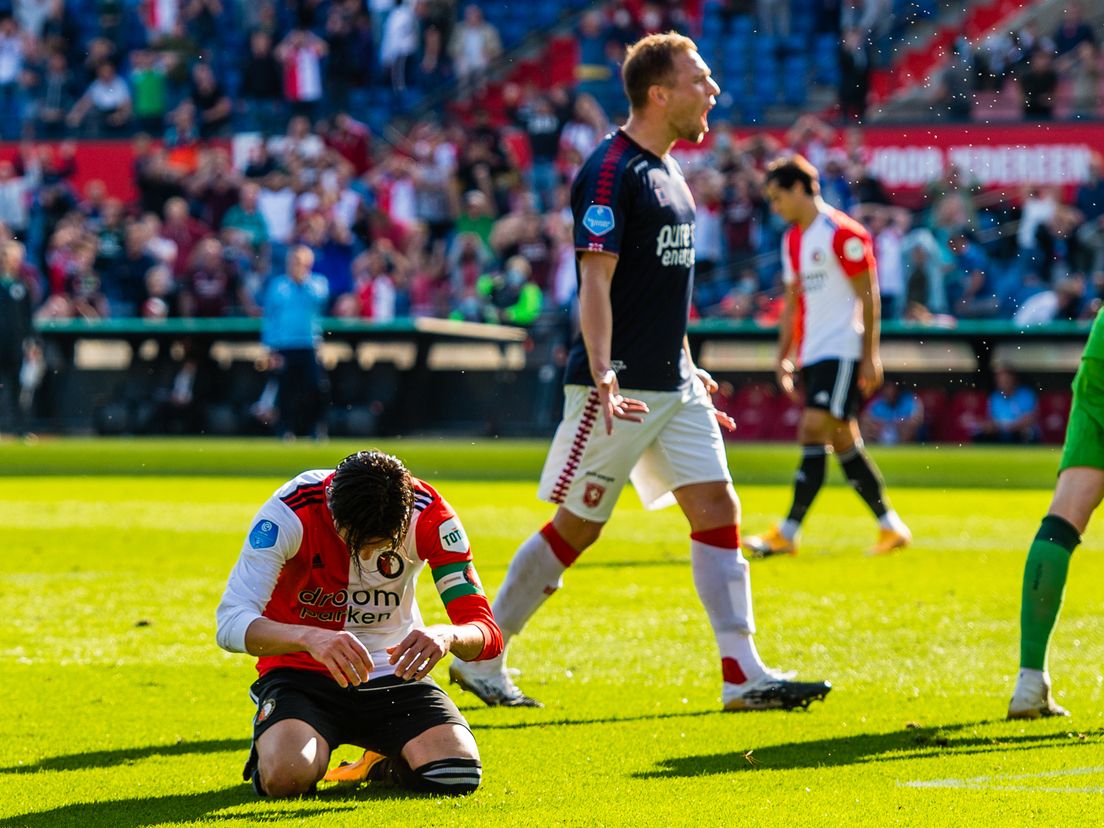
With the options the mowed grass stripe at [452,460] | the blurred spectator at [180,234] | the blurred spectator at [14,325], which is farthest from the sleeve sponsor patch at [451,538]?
the blurred spectator at [180,234]

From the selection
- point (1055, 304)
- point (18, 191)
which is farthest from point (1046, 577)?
point (18, 191)

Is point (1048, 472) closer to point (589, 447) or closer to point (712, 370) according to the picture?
point (712, 370)

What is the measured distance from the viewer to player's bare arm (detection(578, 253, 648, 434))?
620 centimetres

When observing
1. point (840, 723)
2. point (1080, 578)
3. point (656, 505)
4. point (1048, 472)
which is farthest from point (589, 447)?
point (1048, 472)

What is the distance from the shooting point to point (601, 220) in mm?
6297

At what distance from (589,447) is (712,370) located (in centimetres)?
1669

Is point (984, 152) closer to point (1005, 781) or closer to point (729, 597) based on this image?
point (729, 597)

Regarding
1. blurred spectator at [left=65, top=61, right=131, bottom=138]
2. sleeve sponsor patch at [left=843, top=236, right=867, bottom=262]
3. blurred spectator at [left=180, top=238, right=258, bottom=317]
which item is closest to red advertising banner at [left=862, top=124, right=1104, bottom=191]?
blurred spectator at [left=180, top=238, right=258, bottom=317]

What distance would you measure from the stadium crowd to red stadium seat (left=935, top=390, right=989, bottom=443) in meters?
1.14

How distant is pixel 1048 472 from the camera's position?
1814cm

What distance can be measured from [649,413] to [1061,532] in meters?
1.50

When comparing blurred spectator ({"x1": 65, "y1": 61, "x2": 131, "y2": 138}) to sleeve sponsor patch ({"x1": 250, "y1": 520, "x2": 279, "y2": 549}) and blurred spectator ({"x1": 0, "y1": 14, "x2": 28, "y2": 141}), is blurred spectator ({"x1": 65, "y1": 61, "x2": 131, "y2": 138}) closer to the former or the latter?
blurred spectator ({"x1": 0, "y1": 14, "x2": 28, "y2": 141})

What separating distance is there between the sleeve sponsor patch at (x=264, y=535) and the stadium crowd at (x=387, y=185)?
59.9 ft

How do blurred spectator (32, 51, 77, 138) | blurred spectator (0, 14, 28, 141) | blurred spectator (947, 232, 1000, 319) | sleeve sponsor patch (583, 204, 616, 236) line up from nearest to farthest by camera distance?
sleeve sponsor patch (583, 204, 616, 236) < blurred spectator (947, 232, 1000, 319) < blurred spectator (32, 51, 77, 138) < blurred spectator (0, 14, 28, 141)
